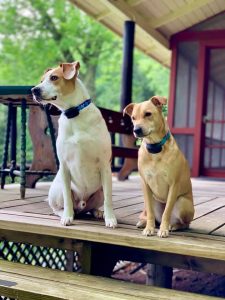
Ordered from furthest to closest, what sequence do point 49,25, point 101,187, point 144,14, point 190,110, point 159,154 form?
point 49,25, point 190,110, point 144,14, point 101,187, point 159,154

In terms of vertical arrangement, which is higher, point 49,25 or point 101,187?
point 49,25

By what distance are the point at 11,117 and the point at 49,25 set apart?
12713 millimetres

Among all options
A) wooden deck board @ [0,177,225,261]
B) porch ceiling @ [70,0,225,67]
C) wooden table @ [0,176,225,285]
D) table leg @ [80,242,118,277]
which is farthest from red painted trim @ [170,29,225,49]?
table leg @ [80,242,118,277]

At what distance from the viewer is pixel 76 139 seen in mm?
2484

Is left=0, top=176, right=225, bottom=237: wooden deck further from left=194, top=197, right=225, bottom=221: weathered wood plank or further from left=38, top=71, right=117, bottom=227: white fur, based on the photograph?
left=38, top=71, right=117, bottom=227: white fur

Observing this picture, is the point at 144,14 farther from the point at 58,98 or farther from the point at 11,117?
the point at 58,98

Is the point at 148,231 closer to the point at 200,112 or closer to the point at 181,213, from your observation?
the point at 181,213

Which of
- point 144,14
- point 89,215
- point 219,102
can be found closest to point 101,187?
point 89,215

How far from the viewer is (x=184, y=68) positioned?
763cm

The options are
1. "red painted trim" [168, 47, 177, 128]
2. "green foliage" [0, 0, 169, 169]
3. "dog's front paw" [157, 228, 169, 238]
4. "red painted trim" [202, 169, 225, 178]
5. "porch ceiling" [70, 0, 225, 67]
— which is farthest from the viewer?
"green foliage" [0, 0, 169, 169]

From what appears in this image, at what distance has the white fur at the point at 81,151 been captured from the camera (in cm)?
249

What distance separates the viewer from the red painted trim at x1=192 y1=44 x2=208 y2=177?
7.22 meters

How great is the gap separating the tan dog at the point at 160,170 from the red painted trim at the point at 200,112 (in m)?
4.92

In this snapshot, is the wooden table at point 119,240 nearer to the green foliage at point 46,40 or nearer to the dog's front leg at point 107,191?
the dog's front leg at point 107,191
